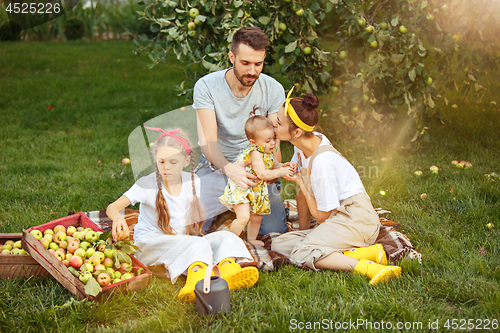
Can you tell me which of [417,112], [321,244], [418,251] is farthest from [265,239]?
[417,112]

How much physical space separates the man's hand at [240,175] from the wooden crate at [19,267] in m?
1.32

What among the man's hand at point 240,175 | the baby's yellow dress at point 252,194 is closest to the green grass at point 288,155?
the baby's yellow dress at point 252,194

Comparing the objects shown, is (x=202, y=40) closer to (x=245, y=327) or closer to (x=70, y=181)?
(x=70, y=181)

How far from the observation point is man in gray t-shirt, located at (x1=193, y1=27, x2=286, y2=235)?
310 centimetres

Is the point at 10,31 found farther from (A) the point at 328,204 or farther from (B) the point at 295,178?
(A) the point at 328,204

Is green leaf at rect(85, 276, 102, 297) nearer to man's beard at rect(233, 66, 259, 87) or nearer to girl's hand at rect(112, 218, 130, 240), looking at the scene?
girl's hand at rect(112, 218, 130, 240)

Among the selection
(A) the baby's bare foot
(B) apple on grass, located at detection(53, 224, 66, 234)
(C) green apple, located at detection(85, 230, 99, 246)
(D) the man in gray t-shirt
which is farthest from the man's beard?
(B) apple on grass, located at detection(53, 224, 66, 234)

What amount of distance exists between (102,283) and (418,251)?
2020mm

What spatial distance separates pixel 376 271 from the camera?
98.1 inches

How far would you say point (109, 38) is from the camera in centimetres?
1224

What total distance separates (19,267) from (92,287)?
59 centimetres

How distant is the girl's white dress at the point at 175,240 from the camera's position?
255 cm

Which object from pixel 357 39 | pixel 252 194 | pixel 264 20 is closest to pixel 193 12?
pixel 264 20

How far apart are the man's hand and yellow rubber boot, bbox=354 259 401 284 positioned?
91 cm
